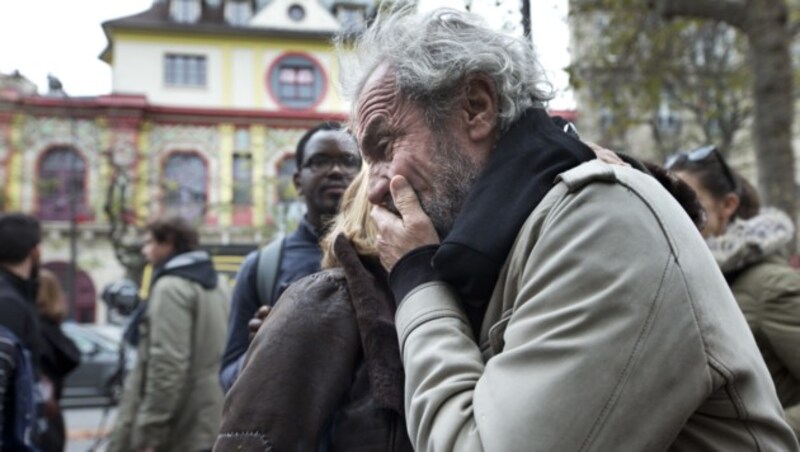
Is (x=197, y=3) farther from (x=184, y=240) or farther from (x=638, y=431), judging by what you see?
(x=638, y=431)

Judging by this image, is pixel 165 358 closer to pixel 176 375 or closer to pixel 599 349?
pixel 176 375

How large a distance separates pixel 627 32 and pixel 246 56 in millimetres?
28760

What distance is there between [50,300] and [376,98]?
4.62 m

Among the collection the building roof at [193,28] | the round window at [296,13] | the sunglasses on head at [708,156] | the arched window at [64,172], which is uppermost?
the round window at [296,13]

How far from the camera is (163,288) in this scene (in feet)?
16.3

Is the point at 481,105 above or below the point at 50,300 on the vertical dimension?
above

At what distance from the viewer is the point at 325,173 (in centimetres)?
390

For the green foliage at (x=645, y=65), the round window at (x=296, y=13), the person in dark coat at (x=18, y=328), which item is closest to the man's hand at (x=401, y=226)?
the person in dark coat at (x=18, y=328)

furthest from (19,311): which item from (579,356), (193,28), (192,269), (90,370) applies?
(193,28)

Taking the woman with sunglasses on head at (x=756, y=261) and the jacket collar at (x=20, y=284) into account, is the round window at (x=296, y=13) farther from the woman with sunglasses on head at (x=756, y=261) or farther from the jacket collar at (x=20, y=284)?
the woman with sunglasses on head at (x=756, y=261)

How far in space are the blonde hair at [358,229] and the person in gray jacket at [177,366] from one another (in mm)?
3035

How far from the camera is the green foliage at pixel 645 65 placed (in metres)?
9.66

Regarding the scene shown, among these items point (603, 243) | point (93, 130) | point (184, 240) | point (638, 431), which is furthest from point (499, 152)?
point (93, 130)

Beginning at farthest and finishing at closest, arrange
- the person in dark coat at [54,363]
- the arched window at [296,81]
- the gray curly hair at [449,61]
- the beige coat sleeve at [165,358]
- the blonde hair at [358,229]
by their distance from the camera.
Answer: the arched window at [296,81]
the person in dark coat at [54,363]
the beige coat sleeve at [165,358]
the blonde hair at [358,229]
the gray curly hair at [449,61]
